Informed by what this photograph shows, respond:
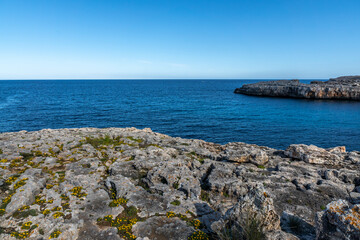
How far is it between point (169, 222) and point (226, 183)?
7.20 m

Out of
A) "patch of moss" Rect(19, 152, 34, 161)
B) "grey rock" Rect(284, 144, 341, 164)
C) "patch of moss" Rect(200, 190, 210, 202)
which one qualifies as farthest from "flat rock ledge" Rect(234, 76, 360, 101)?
"patch of moss" Rect(19, 152, 34, 161)

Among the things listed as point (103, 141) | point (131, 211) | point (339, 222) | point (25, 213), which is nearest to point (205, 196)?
point (131, 211)

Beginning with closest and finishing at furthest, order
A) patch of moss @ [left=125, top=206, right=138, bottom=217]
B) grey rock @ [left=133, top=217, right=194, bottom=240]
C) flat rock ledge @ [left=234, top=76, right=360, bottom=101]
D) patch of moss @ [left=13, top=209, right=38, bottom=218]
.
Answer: grey rock @ [left=133, top=217, right=194, bottom=240] → patch of moss @ [left=13, top=209, right=38, bottom=218] → patch of moss @ [left=125, top=206, right=138, bottom=217] → flat rock ledge @ [left=234, top=76, right=360, bottom=101]

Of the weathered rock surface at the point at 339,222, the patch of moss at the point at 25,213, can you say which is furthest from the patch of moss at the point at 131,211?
the weathered rock surface at the point at 339,222

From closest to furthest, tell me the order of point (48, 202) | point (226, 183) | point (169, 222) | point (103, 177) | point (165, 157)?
point (169, 222), point (48, 202), point (226, 183), point (103, 177), point (165, 157)

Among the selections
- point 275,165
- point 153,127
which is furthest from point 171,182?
point 153,127

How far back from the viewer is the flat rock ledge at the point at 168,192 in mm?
11195

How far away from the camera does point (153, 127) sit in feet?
198

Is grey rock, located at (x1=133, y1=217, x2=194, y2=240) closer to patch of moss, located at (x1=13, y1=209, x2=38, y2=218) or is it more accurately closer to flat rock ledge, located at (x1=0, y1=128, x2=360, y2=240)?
flat rock ledge, located at (x1=0, y1=128, x2=360, y2=240)

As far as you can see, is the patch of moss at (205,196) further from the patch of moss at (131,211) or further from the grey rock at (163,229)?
the patch of moss at (131,211)

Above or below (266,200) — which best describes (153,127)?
below

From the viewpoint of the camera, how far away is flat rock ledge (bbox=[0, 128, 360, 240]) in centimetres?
1120

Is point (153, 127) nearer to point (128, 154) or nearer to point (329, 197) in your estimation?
point (128, 154)

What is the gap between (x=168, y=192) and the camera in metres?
17.1
